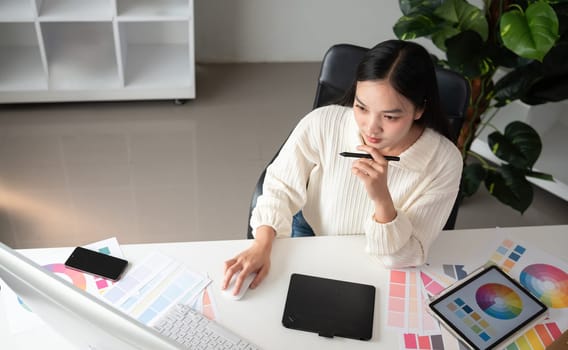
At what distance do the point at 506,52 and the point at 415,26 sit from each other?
342mm

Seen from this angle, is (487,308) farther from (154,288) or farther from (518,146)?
(518,146)

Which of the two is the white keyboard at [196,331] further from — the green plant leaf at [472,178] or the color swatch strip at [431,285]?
the green plant leaf at [472,178]

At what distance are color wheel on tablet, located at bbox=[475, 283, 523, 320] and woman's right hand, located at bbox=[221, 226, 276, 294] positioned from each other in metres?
0.53

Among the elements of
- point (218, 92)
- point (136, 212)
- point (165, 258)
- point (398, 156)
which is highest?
point (398, 156)

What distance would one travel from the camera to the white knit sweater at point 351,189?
1.57m

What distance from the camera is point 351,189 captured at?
1.69 m

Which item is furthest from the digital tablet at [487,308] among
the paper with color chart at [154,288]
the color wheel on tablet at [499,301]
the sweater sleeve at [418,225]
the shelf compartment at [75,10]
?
the shelf compartment at [75,10]

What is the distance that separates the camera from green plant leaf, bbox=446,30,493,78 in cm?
214

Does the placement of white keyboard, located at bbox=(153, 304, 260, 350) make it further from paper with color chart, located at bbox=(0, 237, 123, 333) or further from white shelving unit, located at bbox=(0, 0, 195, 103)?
white shelving unit, located at bbox=(0, 0, 195, 103)

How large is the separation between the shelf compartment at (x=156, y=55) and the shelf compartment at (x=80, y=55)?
0.30ft

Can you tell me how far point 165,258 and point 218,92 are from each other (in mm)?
2026

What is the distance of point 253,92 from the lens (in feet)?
→ 11.5

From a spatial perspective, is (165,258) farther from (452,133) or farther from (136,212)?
(136,212)

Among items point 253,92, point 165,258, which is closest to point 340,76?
point 165,258
